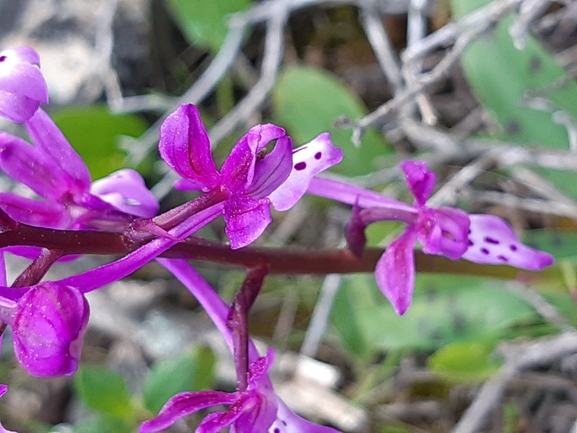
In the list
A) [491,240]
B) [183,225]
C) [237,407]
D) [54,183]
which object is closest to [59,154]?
[54,183]

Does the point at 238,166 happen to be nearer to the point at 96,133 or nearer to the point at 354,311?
the point at 354,311

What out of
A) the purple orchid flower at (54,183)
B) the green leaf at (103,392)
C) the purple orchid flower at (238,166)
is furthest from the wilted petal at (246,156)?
the green leaf at (103,392)

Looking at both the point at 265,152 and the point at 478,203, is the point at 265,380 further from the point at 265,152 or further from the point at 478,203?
the point at 478,203

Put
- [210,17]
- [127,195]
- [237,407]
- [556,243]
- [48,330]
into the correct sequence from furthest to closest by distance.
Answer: [210,17] < [556,243] < [127,195] < [237,407] < [48,330]

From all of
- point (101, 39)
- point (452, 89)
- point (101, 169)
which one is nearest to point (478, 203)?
point (452, 89)

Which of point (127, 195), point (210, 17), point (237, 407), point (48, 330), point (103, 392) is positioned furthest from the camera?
point (210, 17)

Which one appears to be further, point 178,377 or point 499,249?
point 178,377

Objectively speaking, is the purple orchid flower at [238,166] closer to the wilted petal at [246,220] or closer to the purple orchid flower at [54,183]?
the wilted petal at [246,220]

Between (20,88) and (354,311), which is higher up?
(354,311)
